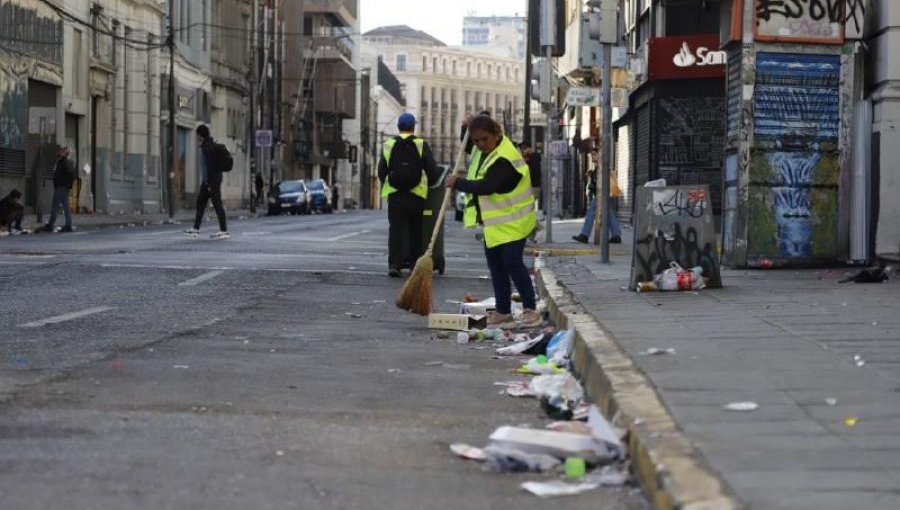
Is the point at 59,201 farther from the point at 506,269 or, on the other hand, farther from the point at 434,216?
the point at 506,269

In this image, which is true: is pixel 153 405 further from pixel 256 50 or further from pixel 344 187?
pixel 344 187

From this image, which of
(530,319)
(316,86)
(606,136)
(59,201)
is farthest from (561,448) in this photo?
(316,86)

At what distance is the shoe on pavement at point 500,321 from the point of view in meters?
11.6

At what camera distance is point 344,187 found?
134 m

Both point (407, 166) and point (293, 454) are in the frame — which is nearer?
point (293, 454)

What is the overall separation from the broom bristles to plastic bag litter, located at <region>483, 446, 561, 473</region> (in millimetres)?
6290

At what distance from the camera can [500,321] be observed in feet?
38.3

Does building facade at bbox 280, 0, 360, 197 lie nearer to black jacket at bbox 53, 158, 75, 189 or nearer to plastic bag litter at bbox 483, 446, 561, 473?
black jacket at bbox 53, 158, 75, 189

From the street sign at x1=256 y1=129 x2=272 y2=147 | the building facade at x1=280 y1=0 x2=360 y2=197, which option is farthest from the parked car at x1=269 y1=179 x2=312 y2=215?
the building facade at x1=280 y1=0 x2=360 y2=197

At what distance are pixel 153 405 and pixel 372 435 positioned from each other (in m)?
1.15

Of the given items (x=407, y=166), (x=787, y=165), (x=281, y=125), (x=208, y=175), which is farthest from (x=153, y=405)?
(x=281, y=125)

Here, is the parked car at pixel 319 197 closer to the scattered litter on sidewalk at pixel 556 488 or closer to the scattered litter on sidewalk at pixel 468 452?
the scattered litter on sidewalk at pixel 468 452

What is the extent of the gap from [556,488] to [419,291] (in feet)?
22.2

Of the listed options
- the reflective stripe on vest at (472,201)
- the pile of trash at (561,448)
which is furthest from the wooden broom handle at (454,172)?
the pile of trash at (561,448)
